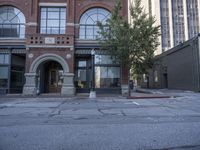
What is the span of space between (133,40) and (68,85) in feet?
30.1

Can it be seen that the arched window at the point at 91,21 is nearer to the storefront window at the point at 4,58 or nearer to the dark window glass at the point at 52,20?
the dark window glass at the point at 52,20

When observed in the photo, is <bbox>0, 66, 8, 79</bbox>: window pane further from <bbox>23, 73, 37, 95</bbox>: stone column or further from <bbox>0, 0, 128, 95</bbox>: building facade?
<bbox>23, 73, 37, 95</bbox>: stone column

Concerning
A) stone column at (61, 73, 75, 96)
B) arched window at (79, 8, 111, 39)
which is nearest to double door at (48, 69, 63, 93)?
stone column at (61, 73, 75, 96)

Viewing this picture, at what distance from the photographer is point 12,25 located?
85.1 feet

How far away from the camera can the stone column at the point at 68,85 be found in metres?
24.2

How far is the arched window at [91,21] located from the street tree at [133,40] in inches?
168

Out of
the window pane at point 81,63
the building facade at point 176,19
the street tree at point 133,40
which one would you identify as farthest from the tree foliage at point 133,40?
the building facade at point 176,19

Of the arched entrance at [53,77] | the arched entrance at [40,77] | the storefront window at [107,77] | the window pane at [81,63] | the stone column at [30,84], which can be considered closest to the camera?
the stone column at [30,84]

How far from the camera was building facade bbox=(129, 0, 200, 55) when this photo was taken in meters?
76.7

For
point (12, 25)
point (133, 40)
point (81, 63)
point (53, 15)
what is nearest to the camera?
point (133, 40)

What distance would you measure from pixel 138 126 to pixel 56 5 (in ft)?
74.5

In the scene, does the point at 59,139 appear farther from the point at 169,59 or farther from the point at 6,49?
the point at 169,59

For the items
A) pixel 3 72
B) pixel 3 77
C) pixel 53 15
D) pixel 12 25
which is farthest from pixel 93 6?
pixel 3 77

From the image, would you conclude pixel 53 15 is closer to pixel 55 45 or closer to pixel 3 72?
pixel 55 45
